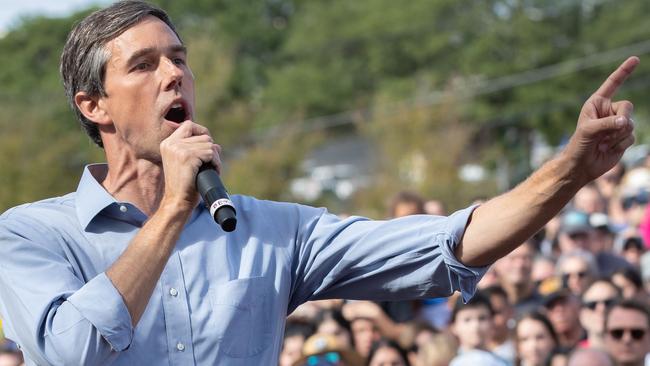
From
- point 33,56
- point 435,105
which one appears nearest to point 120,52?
point 435,105

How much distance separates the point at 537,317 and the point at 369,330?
4.20 feet

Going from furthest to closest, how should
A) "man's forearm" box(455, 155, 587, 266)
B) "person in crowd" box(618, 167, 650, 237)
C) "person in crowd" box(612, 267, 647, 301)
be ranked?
"person in crowd" box(618, 167, 650, 237) < "person in crowd" box(612, 267, 647, 301) < "man's forearm" box(455, 155, 587, 266)

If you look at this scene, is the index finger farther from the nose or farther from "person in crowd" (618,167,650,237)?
"person in crowd" (618,167,650,237)

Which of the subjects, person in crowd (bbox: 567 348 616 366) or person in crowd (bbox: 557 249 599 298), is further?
person in crowd (bbox: 557 249 599 298)

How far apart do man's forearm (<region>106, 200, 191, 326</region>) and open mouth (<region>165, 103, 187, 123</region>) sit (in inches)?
15.2

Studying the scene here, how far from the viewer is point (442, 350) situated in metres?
8.11

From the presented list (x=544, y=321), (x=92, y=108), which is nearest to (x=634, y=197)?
(x=544, y=321)

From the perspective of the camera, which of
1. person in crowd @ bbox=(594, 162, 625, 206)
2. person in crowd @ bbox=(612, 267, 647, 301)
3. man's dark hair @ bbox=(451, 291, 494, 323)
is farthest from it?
person in crowd @ bbox=(594, 162, 625, 206)

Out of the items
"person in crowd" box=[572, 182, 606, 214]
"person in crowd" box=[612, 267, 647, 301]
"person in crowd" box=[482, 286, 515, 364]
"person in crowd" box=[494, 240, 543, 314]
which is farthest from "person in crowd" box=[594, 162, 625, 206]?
"person in crowd" box=[482, 286, 515, 364]

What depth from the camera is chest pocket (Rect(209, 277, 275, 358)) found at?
3420 millimetres

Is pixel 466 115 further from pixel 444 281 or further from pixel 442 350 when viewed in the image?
pixel 444 281

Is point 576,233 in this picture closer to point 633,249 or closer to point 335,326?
point 633,249

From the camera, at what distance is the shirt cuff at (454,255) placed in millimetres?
3398

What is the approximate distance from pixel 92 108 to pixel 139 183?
0.25 meters
